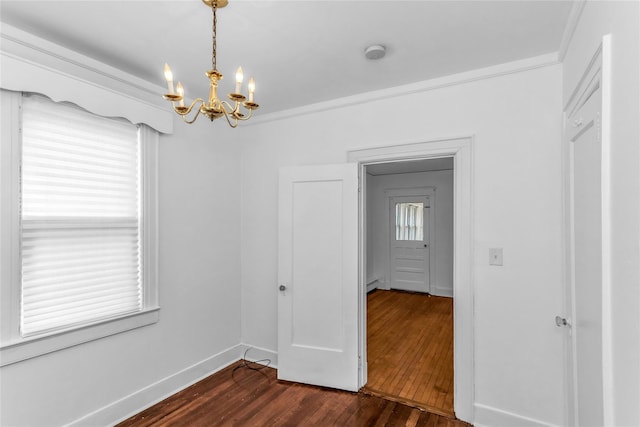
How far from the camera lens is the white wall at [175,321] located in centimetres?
198

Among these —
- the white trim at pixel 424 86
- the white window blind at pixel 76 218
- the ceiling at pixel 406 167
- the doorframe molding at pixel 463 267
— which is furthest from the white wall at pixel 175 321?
the ceiling at pixel 406 167

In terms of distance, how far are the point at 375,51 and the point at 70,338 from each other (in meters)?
2.74

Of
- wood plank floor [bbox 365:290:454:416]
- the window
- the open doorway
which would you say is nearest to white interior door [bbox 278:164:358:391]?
wood plank floor [bbox 365:290:454:416]

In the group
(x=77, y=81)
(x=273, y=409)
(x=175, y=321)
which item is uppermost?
(x=77, y=81)

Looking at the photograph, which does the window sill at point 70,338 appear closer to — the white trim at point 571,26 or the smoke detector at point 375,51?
the smoke detector at point 375,51

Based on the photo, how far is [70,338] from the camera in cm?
207

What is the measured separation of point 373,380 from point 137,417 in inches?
77.2

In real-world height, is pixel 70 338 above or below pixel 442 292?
above

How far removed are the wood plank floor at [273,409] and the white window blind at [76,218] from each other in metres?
0.87

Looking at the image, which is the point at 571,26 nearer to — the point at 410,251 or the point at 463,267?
the point at 463,267

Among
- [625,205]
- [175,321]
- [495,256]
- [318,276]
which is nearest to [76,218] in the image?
[175,321]

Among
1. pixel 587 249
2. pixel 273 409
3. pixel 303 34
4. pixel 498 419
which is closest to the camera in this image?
pixel 587 249

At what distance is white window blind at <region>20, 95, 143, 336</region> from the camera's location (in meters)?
1.93

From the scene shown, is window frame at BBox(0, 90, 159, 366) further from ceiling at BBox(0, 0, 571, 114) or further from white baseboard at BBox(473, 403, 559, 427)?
A: white baseboard at BBox(473, 403, 559, 427)
